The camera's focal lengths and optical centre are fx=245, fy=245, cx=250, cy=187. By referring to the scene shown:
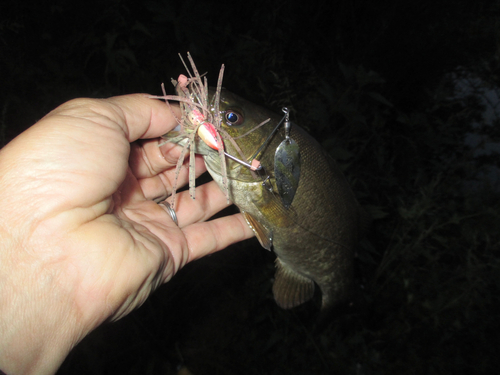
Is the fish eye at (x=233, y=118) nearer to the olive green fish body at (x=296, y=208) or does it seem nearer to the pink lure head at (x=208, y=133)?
the olive green fish body at (x=296, y=208)

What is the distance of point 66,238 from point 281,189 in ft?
3.69

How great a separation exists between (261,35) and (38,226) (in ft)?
15.1

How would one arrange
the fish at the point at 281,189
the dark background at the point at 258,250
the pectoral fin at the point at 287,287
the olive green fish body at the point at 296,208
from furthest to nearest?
the dark background at the point at 258,250, the pectoral fin at the point at 287,287, the olive green fish body at the point at 296,208, the fish at the point at 281,189

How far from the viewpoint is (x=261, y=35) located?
4.41m

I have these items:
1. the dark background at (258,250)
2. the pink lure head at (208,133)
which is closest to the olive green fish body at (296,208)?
the pink lure head at (208,133)

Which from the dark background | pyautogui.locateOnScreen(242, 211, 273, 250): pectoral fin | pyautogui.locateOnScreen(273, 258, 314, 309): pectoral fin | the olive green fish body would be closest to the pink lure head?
the olive green fish body

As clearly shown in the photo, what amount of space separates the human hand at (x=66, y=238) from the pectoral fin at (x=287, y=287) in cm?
116

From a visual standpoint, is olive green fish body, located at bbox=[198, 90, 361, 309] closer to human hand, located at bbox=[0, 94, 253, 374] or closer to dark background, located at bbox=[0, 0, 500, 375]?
human hand, located at bbox=[0, 94, 253, 374]

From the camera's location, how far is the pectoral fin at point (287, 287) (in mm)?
2162

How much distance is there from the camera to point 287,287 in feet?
7.13

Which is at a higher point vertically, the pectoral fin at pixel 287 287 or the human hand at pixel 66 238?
the human hand at pixel 66 238

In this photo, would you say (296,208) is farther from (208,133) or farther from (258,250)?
(258,250)

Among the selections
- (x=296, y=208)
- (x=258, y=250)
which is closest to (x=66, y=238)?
(x=296, y=208)

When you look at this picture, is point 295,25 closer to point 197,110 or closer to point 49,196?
point 197,110
